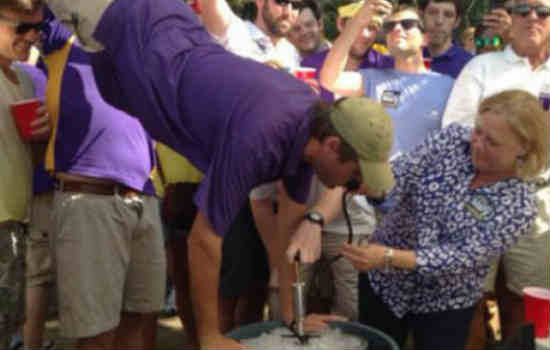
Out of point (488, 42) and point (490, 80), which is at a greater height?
point (488, 42)

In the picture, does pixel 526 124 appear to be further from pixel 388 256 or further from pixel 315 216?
pixel 315 216

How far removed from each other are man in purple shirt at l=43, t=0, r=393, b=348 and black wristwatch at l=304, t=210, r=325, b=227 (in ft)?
0.20

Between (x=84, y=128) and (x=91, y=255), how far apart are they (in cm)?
49

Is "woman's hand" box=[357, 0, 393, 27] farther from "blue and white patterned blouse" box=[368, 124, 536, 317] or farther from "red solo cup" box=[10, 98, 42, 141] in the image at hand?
"red solo cup" box=[10, 98, 42, 141]

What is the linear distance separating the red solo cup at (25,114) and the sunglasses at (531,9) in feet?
6.94

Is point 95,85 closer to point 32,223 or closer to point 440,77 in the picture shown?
point 32,223

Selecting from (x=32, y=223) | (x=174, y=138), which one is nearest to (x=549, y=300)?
(x=174, y=138)

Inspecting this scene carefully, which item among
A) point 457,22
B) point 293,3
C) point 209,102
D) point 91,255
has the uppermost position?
point 293,3

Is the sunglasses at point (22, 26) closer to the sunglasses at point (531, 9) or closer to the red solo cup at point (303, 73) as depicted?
the red solo cup at point (303, 73)

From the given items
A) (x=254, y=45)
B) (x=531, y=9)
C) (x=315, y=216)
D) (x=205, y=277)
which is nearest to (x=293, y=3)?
(x=254, y=45)

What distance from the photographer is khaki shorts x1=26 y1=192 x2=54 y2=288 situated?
273cm

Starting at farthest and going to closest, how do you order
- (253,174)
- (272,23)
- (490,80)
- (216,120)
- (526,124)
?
1. (272,23)
2. (490,80)
3. (526,124)
4. (216,120)
5. (253,174)

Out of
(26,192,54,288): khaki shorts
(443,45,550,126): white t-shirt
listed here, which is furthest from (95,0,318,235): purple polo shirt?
(443,45,550,126): white t-shirt

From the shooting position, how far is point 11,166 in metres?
2.13
